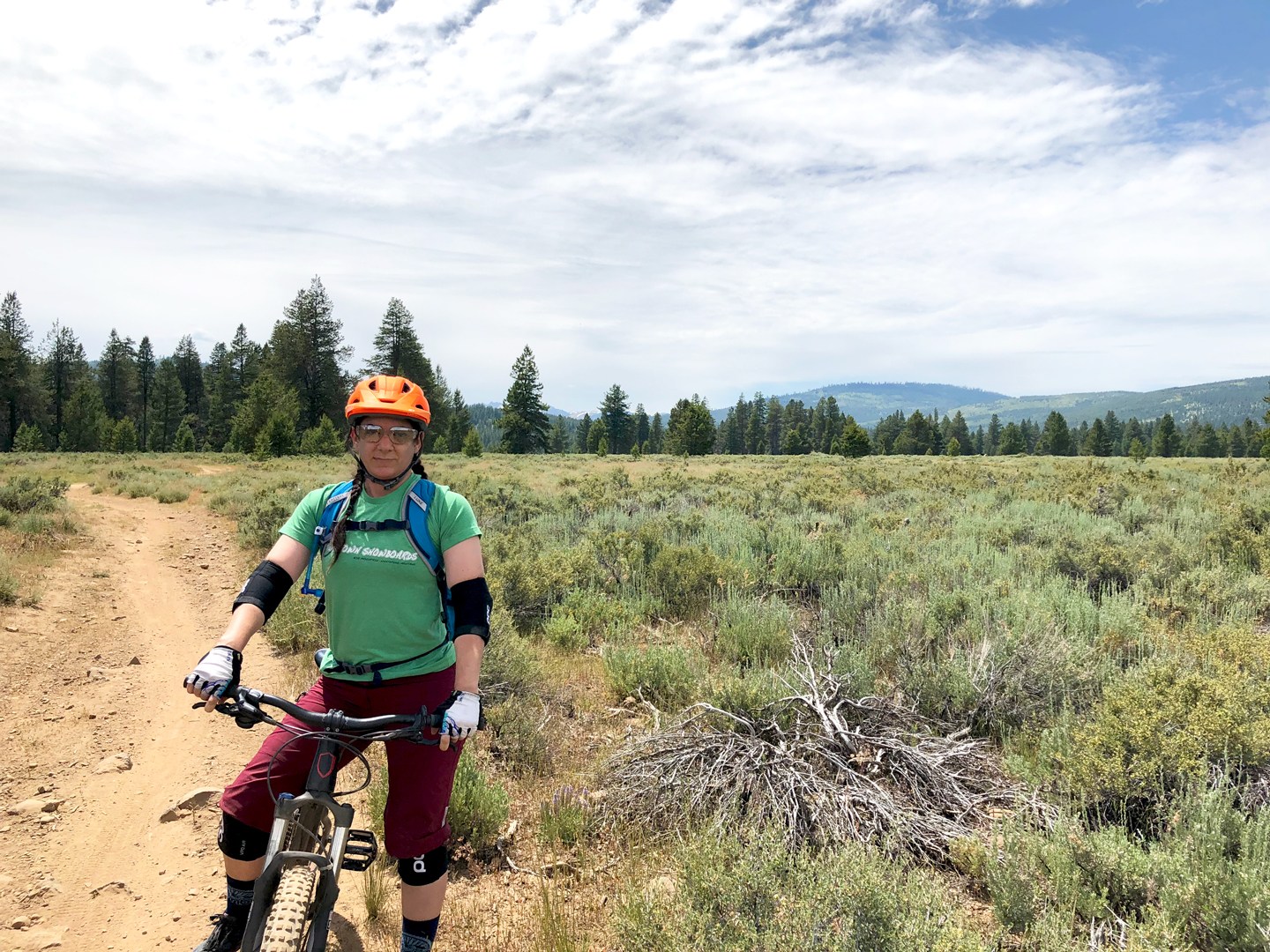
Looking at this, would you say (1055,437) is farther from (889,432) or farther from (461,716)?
(461,716)

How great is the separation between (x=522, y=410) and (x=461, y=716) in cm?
6674

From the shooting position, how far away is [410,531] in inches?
104

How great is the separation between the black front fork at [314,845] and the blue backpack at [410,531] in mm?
362

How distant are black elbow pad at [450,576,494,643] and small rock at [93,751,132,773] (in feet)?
13.4

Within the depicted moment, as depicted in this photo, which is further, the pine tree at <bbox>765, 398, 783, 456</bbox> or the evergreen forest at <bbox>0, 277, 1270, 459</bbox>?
the pine tree at <bbox>765, 398, 783, 456</bbox>

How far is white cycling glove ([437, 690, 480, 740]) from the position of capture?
7.55ft

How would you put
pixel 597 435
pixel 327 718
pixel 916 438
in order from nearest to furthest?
pixel 327 718 → pixel 597 435 → pixel 916 438

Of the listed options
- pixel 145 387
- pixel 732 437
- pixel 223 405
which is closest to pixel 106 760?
pixel 223 405

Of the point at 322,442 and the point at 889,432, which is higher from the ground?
the point at 889,432

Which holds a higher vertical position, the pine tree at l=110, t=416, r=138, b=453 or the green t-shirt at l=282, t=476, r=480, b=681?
the pine tree at l=110, t=416, r=138, b=453

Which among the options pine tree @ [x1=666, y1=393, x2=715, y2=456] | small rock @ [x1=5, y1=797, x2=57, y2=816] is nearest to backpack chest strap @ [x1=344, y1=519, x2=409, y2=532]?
small rock @ [x1=5, y1=797, x2=57, y2=816]

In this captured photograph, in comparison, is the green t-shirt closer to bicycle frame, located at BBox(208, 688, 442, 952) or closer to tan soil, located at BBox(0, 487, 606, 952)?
bicycle frame, located at BBox(208, 688, 442, 952)

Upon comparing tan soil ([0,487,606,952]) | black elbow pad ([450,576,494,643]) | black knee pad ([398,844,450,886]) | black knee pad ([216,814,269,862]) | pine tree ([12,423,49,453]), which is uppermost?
pine tree ([12,423,49,453])

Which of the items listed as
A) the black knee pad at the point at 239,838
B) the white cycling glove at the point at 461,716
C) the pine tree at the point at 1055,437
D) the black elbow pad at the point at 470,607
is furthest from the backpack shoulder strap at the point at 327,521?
the pine tree at the point at 1055,437
